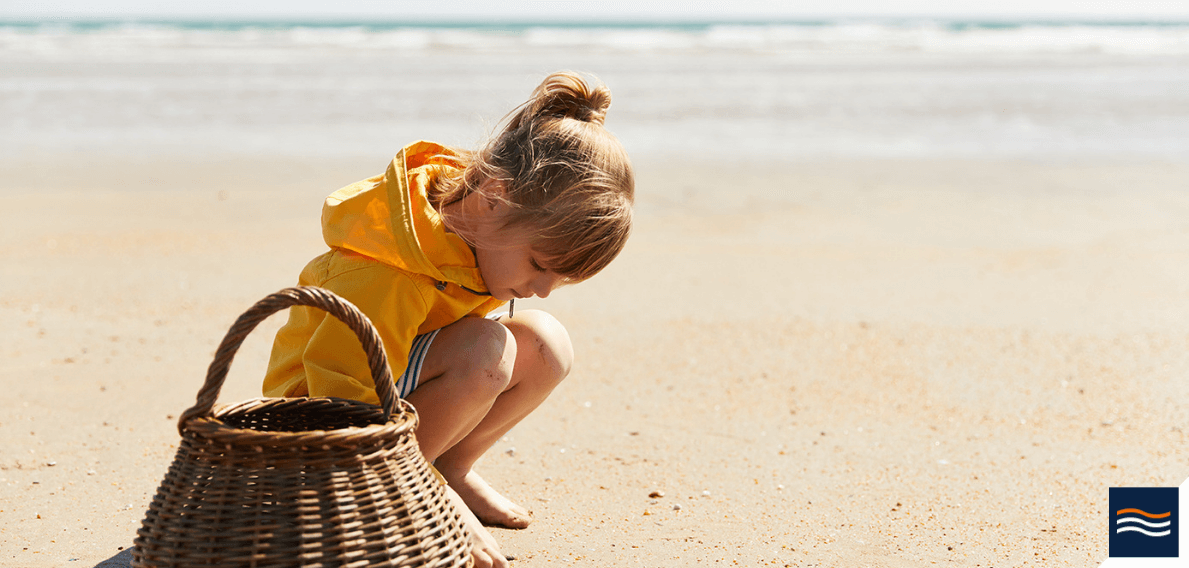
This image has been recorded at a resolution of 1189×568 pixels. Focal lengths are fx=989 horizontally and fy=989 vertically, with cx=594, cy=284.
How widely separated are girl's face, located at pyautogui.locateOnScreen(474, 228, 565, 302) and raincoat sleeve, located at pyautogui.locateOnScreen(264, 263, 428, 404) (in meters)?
0.18

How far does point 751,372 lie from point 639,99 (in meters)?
10.2

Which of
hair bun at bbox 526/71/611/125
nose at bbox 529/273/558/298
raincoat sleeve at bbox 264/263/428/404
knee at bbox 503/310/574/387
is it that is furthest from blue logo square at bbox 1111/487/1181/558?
raincoat sleeve at bbox 264/263/428/404

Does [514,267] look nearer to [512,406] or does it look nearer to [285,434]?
[512,406]

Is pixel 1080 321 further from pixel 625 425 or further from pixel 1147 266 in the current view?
pixel 625 425

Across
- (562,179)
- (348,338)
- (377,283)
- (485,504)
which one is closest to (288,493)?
(348,338)

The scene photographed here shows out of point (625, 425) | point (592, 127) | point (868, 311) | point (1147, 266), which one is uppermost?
point (1147, 266)

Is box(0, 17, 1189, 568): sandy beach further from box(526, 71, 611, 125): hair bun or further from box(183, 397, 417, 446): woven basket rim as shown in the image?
box(183, 397, 417, 446): woven basket rim

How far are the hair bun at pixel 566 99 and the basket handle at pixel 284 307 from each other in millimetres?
844

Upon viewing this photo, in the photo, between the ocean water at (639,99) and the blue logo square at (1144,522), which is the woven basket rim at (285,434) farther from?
the blue logo square at (1144,522)

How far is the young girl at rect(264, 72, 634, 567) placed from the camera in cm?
225

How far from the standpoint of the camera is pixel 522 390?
2.70 metres

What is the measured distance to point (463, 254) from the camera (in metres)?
2.36

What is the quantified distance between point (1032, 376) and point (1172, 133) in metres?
8.92

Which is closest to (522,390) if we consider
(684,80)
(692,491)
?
(692,491)
